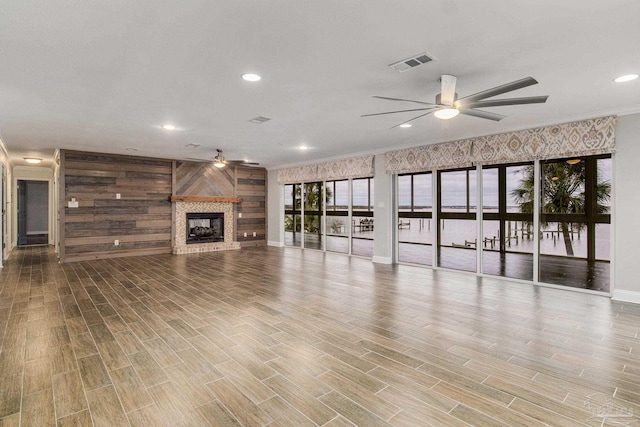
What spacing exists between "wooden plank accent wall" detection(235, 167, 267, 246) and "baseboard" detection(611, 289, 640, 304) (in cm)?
869

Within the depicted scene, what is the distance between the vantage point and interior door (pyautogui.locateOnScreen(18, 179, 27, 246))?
10895 mm

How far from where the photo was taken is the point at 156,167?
874 cm

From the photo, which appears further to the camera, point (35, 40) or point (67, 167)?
point (67, 167)

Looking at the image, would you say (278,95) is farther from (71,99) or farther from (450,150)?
(450,150)

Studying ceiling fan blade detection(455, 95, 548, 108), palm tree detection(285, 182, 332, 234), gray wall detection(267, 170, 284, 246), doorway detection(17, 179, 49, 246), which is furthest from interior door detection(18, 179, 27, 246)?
ceiling fan blade detection(455, 95, 548, 108)

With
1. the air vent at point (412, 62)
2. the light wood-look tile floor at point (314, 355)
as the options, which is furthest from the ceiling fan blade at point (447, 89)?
the light wood-look tile floor at point (314, 355)

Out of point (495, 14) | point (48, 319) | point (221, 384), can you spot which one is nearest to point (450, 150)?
point (495, 14)

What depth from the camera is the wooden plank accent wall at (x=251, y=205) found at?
10398mm

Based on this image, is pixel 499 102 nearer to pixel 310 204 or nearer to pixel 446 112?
pixel 446 112

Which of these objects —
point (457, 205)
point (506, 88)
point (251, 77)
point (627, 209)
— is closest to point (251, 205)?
point (457, 205)

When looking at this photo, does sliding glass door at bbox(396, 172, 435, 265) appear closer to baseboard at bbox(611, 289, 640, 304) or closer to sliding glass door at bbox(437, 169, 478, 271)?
sliding glass door at bbox(437, 169, 478, 271)

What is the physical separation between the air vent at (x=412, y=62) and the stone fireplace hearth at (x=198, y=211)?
748cm

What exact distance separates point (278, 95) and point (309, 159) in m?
5.25

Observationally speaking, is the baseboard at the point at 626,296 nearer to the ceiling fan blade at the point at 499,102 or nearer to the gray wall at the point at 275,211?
the ceiling fan blade at the point at 499,102
